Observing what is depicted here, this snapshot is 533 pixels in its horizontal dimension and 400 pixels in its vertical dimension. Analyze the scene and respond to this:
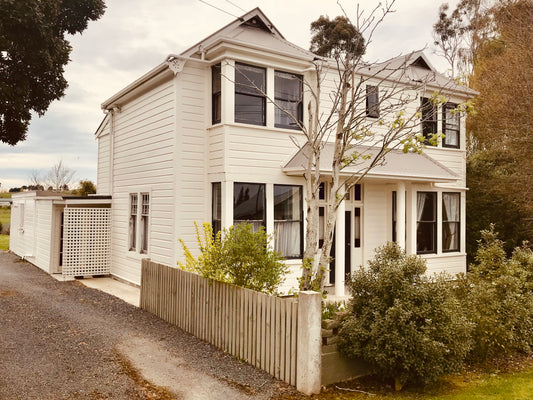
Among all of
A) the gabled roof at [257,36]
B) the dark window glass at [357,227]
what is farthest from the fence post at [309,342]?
the dark window glass at [357,227]

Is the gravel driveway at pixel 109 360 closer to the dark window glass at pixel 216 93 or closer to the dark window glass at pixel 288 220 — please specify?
the dark window glass at pixel 288 220

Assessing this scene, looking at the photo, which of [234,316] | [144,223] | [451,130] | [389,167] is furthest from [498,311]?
[451,130]

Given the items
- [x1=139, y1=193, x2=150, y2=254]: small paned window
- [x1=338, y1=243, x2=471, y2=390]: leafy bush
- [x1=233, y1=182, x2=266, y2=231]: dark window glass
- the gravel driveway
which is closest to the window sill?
[x1=233, y1=182, x2=266, y2=231]: dark window glass

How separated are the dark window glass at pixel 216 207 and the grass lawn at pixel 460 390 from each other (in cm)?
618

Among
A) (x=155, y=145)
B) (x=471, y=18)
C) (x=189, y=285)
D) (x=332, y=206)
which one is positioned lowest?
(x=189, y=285)

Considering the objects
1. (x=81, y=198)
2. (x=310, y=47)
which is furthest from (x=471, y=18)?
(x=81, y=198)

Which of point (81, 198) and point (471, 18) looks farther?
point (471, 18)

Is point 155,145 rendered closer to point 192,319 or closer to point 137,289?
point 137,289

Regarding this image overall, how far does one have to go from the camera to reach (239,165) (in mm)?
11258

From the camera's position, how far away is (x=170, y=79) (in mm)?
12031

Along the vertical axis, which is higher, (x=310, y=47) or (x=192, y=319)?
(x=310, y=47)

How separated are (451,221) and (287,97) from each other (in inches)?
293

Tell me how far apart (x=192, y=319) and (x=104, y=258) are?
8.06 m

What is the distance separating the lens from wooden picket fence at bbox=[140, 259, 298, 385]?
616 centimetres
